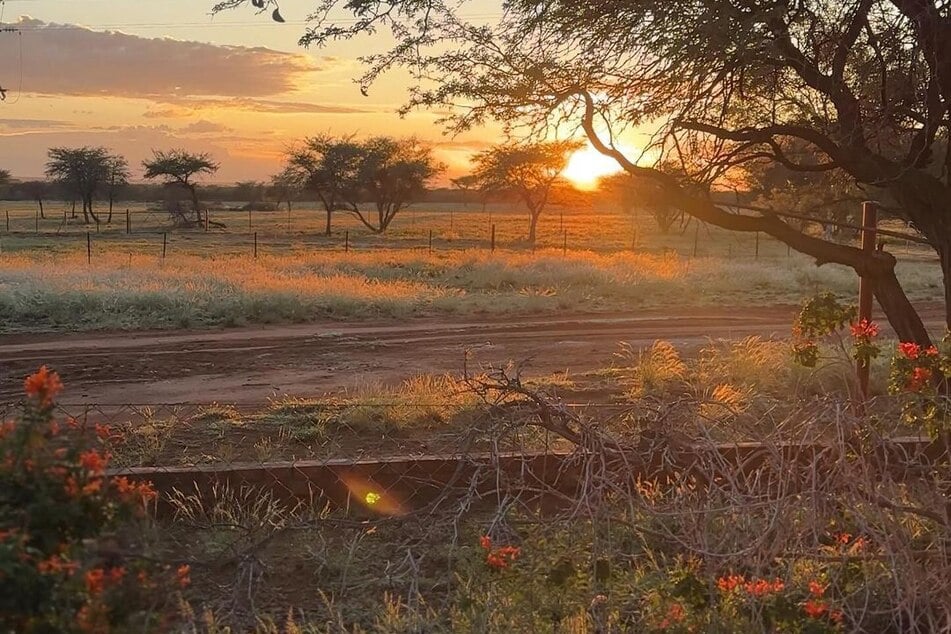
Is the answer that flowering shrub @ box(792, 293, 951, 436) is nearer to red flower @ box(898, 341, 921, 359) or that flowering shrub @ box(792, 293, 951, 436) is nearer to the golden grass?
red flower @ box(898, 341, 921, 359)

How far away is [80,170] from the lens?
63406 millimetres

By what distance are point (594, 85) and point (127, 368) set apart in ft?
24.5

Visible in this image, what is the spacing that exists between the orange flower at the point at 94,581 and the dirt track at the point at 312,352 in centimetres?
637

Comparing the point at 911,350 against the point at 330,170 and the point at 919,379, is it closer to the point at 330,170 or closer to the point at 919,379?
the point at 919,379

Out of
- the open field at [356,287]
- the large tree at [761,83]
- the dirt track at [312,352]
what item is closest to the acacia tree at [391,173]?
the open field at [356,287]

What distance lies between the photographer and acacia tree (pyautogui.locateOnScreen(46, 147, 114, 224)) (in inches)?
2502

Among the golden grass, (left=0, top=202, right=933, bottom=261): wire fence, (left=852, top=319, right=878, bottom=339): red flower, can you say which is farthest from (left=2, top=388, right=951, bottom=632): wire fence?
(left=0, top=202, right=933, bottom=261): wire fence

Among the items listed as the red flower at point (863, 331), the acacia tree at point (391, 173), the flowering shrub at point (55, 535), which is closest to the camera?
the flowering shrub at point (55, 535)

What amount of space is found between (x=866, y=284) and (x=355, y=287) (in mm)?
14742

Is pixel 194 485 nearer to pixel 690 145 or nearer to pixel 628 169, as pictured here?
pixel 628 169

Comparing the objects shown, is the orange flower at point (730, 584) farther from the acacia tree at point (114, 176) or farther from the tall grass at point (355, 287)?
the acacia tree at point (114, 176)

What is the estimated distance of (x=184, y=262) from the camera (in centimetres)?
2512

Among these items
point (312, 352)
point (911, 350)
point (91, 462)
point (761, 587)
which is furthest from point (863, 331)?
point (312, 352)

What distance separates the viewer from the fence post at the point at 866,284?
15.6ft
